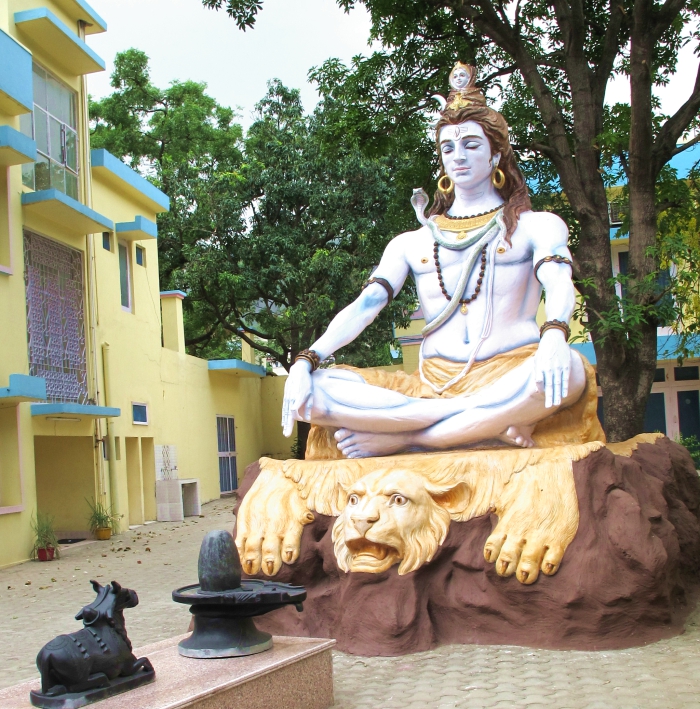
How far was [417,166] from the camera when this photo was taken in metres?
9.80

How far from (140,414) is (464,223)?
9.28 metres

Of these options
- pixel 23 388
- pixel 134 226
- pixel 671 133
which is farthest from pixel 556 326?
pixel 134 226

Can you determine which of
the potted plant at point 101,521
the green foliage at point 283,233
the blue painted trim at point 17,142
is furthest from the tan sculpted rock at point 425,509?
the green foliage at point 283,233

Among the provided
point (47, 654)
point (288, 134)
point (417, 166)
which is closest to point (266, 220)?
point (288, 134)

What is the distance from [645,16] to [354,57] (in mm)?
3176

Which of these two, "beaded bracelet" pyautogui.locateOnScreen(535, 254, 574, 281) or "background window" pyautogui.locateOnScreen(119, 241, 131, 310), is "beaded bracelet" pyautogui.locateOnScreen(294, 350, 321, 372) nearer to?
"beaded bracelet" pyautogui.locateOnScreen(535, 254, 574, 281)

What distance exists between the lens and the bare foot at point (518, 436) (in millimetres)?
4750

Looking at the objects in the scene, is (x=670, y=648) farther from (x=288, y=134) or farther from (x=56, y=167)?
(x=288, y=134)

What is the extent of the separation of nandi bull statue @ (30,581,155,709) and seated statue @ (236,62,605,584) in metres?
1.52

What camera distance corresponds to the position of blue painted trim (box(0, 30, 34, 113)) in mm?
9023

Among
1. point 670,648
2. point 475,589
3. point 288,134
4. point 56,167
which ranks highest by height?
point 288,134

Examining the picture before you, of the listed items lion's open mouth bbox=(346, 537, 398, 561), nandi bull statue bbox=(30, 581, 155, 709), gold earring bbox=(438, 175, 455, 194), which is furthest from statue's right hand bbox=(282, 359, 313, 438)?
nandi bull statue bbox=(30, 581, 155, 709)

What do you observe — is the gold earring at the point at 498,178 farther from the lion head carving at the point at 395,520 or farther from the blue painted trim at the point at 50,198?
the blue painted trim at the point at 50,198

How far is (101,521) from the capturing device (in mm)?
11602
